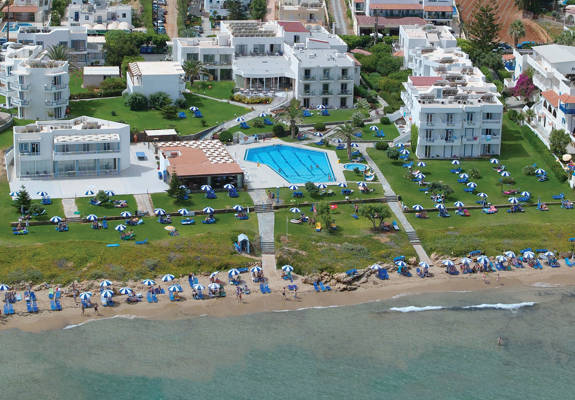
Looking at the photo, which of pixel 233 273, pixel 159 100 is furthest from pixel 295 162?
pixel 233 273

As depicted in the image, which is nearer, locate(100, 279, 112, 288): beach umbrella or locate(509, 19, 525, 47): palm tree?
locate(100, 279, 112, 288): beach umbrella

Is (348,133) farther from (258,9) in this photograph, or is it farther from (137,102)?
(258,9)

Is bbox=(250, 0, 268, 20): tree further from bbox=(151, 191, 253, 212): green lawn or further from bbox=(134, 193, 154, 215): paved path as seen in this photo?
bbox=(134, 193, 154, 215): paved path

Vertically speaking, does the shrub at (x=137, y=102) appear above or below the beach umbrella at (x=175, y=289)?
above

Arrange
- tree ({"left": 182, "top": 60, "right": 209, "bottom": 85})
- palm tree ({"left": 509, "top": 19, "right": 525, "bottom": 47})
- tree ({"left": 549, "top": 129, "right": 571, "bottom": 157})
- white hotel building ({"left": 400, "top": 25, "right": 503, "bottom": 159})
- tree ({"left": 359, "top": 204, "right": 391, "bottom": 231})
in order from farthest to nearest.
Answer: palm tree ({"left": 509, "top": 19, "right": 525, "bottom": 47}) < tree ({"left": 182, "top": 60, "right": 209, "bottom": 85}) < white hotel building ({"left": 400, "top": 25, "right": 503, "bottom": 159}) < tree ({"left": 549, "top": 129, "right": 571, "bottom": 157}) < tree ({"left": 359, "top": 204, "right": 391, "bottom": 231})

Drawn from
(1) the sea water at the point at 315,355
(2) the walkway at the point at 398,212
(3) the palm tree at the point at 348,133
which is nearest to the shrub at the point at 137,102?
(3) the palm tree at the point at 348,133

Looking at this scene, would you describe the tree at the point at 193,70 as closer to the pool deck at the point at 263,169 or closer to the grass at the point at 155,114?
the grass at the point at 155,114

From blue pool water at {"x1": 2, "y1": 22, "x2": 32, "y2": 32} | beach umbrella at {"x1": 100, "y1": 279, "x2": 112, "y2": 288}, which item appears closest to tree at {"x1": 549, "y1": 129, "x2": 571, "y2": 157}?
Result: beach umbrella at {"x1": 100, "y1": 279, "x2": 112, "y2": 288}
